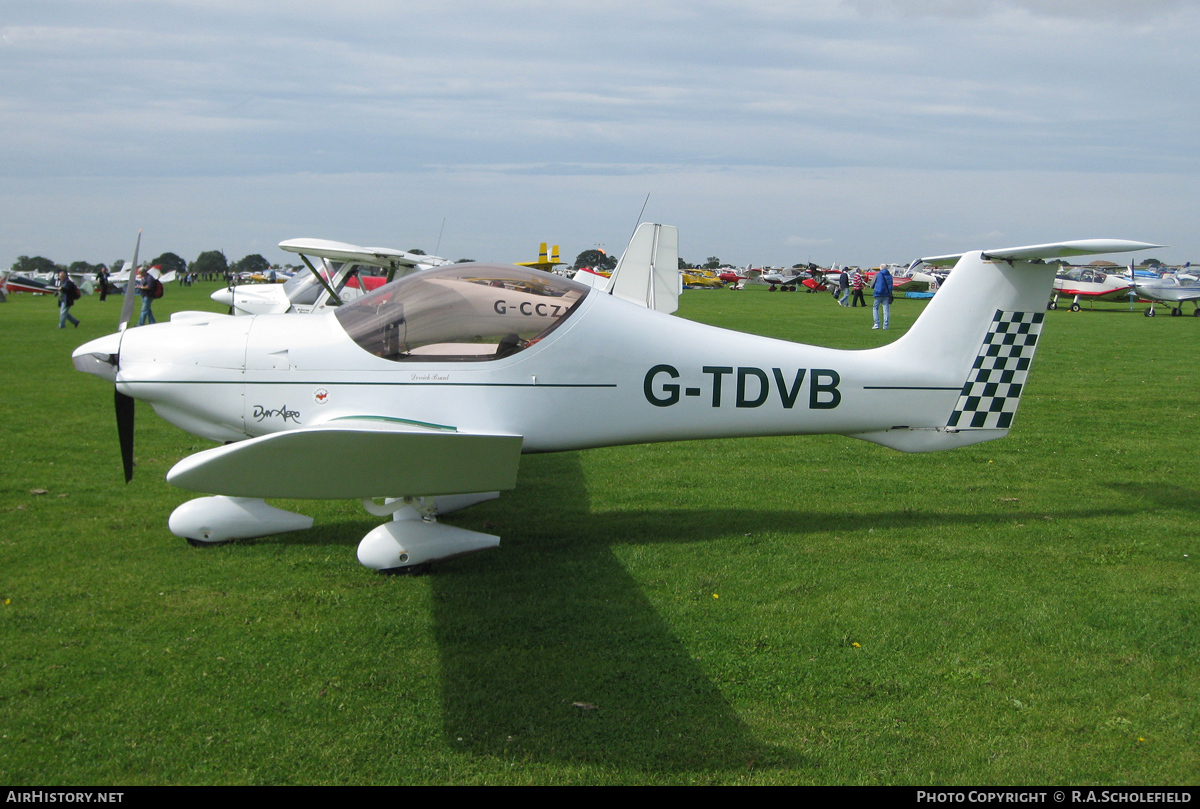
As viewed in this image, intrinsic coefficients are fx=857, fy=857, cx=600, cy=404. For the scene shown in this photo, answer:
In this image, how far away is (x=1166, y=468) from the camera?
802 centimetres

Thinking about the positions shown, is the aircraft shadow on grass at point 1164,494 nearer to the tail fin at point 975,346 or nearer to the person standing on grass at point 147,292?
the tail fin at point 975,346

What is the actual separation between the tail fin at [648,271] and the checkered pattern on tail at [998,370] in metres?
9.73

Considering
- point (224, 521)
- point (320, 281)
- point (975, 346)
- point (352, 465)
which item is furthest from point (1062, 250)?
point (320, 281)

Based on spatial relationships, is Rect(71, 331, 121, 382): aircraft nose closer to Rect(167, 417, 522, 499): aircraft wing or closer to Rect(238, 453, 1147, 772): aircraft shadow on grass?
Rect(238, 453, 1147, 772): aircraft shadow on grass

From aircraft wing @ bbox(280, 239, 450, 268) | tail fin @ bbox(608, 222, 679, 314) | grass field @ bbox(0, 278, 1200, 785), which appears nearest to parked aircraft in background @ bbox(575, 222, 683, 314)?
tail fin @ bbox(608, 222, 679, 314)

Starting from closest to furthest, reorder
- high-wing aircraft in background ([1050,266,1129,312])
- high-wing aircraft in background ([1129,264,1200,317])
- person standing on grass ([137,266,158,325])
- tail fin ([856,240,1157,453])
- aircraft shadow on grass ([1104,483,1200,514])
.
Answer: tail fin ([856,240,1157,453]) < aircraft shadow on grass ([1104,483,1200,514]) < person standing on grass ([137,266,158,325]) < high-wing aircraft in background ([1129,264,1200,317]) < high-wing aircraft in background ([1050,266,1129,312])

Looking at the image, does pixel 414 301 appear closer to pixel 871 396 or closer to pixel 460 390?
pixel 460 390

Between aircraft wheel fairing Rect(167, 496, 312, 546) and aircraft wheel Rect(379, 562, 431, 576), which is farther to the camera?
aircraft wheel fairing Rect(167, 496, 312, 546)

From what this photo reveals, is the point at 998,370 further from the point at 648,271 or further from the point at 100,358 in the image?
the point at 648,271

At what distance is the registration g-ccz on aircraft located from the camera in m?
5.28

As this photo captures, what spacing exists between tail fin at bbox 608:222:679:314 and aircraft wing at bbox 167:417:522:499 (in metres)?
11.4

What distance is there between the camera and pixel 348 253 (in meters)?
14.2

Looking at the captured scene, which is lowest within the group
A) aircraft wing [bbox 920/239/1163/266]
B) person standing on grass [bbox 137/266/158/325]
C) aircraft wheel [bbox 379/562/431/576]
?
aircraft wheel [bbox 379/562/431/576]

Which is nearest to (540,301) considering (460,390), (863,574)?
(460,390)
